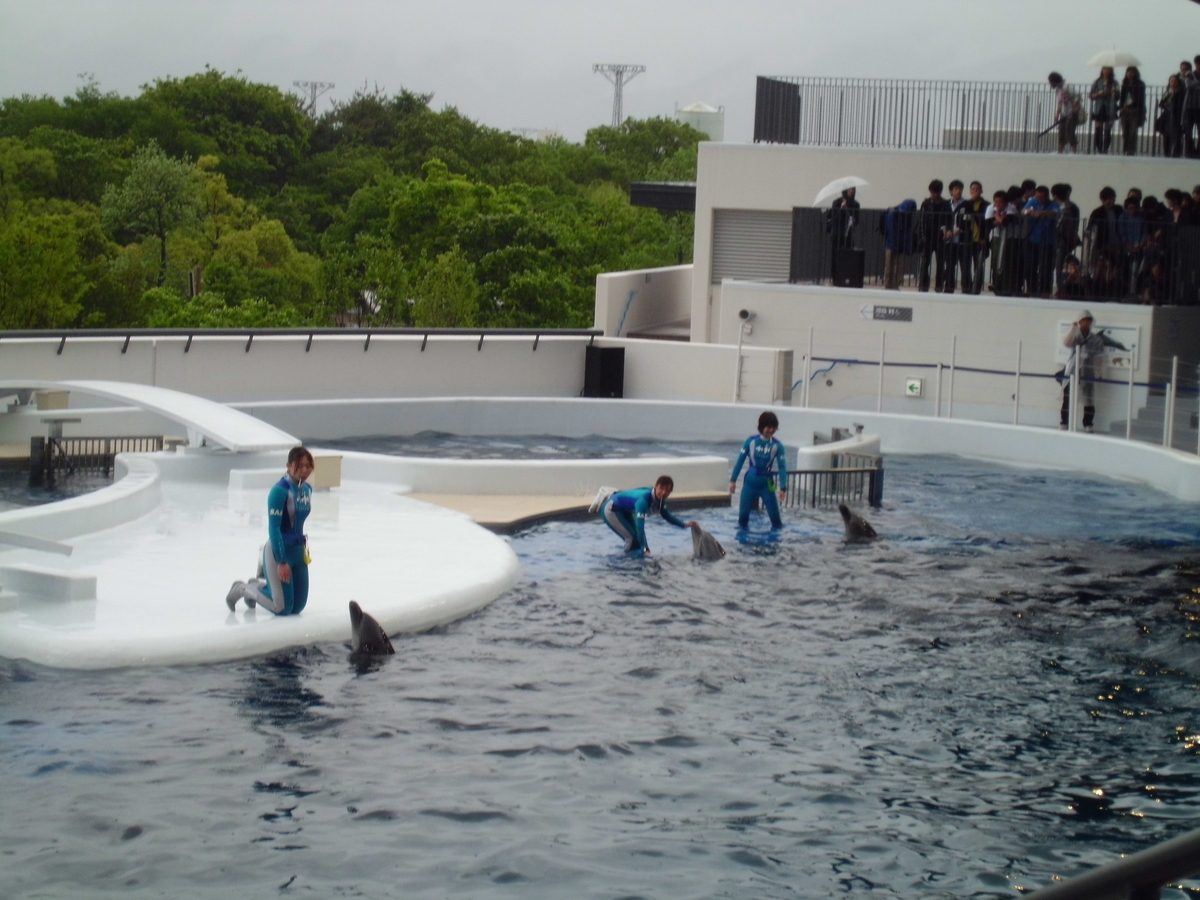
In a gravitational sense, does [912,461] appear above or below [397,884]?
above

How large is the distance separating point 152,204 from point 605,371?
36.1 meters

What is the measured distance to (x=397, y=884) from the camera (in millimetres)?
7512

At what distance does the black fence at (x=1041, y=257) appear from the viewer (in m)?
23.8

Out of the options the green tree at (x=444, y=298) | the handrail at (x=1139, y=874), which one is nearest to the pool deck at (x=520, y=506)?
the handrail at (x=1139, y=874)

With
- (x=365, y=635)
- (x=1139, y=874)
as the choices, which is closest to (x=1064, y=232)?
(x=365, y=635)

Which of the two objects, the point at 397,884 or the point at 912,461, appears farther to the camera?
the point at 912,461

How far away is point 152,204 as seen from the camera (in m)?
57.3

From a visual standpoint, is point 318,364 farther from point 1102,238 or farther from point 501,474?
point 1102,238

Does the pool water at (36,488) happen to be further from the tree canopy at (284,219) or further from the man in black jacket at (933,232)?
the tree canopy at (284,219)

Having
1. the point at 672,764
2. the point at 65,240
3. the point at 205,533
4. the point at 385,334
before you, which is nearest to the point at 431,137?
the point at 65,240

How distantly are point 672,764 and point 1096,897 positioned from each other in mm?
6528

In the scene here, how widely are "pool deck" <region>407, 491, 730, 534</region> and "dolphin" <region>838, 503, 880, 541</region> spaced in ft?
7.86

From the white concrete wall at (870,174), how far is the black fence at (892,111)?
1045 mm

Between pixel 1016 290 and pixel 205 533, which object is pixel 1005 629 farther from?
pixel 1016 290
